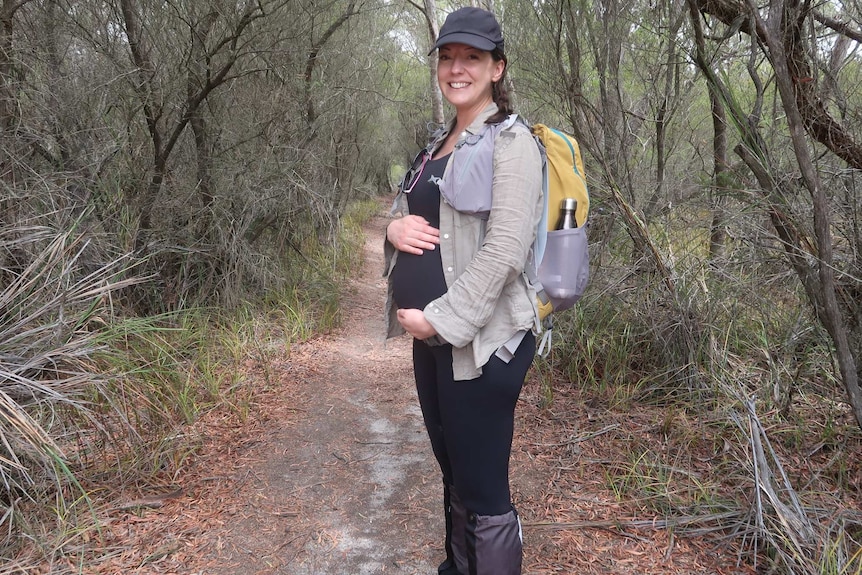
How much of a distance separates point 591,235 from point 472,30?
125 inches

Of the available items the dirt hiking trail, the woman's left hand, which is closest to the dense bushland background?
the dirt hiking trail

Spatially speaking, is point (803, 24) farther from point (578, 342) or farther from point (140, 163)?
point (140, 163)

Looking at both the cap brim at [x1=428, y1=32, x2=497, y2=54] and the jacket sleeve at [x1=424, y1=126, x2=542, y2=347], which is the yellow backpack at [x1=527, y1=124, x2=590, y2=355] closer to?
the jacket sleeve at [x1=424, y1=126, x2=542, y2=347]

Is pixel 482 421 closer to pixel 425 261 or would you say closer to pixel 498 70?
pixel 425 261

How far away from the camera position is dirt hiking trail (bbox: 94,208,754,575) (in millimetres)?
2482

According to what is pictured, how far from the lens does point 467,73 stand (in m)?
1.68

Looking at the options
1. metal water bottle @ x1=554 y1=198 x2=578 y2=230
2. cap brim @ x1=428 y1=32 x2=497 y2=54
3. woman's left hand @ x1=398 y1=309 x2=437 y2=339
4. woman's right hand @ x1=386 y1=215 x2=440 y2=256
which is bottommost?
woman's left hand @ x1=398 y1=309 x2=437 y2=339

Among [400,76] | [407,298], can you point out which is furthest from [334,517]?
[400,76]

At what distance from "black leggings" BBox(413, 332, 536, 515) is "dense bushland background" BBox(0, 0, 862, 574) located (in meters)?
1.10

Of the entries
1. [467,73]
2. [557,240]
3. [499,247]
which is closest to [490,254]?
[499,247]

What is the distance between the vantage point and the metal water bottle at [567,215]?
1.67 metres

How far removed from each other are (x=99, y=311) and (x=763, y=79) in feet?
12.2

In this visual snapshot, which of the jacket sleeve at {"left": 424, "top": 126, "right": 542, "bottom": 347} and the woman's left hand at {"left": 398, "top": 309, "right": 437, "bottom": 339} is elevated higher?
the jacket sleeve at {"left": 424, "top": 126, "right": 542, "bottom": 347}

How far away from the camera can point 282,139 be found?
634 cm
